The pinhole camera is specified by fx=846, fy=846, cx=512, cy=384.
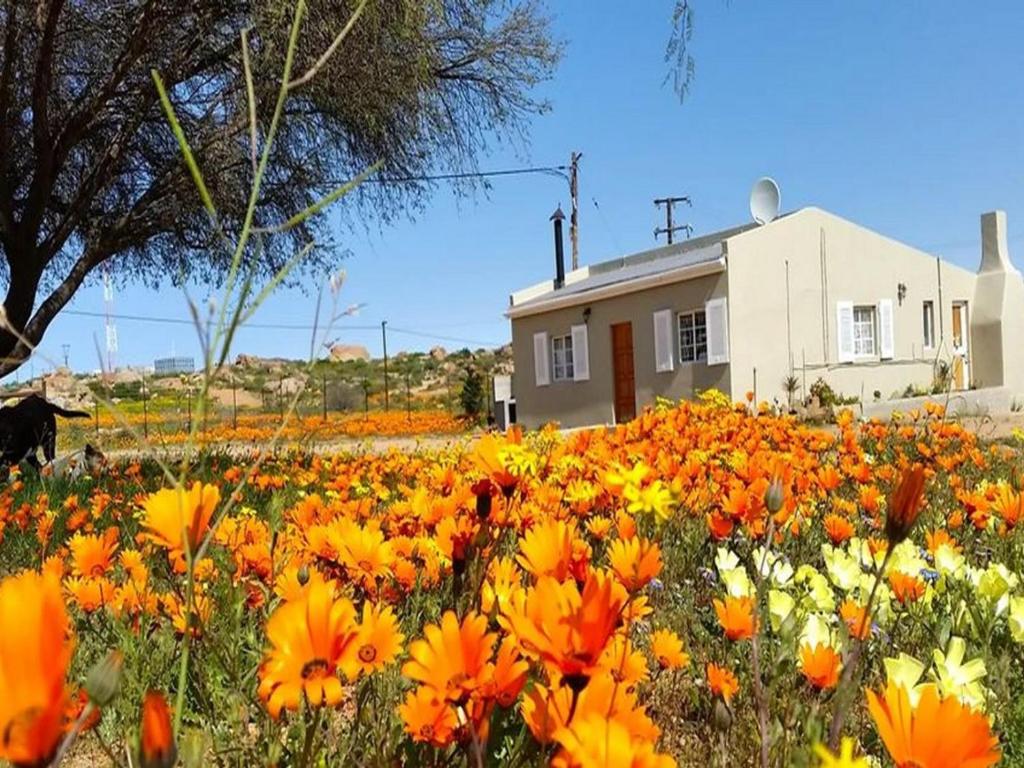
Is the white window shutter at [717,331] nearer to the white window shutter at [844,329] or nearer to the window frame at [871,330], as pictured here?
the white window shutter at [844,329]

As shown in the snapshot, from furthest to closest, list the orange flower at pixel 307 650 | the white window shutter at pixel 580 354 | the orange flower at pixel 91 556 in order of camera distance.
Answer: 1. the white window shutter at pixel 580 354
2. the orange flower at pixel 91 556
3. the orange flower at pixel 307 650

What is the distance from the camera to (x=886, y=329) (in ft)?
58.0

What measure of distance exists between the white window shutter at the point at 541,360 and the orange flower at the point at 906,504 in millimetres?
19543

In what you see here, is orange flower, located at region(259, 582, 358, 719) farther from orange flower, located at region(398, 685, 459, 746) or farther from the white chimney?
the white chimney

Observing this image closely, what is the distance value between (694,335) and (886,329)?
13.8 feet

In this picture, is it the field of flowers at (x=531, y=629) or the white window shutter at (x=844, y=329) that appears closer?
the field of flowers at (x=531, y=629)

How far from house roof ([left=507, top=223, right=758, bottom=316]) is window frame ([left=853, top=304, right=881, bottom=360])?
299 centimetres

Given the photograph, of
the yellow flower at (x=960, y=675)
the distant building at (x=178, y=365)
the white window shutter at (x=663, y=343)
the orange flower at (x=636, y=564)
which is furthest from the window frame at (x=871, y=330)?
the orange flower at (x=636, y=564)

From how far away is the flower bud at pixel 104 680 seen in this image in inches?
21.2

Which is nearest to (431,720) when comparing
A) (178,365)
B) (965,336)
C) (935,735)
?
(935,735)

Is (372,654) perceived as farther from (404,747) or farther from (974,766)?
(974,766)

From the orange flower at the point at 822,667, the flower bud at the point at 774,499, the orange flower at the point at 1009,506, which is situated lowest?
the orange flower at the point at 822,667

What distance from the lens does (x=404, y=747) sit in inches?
47.5

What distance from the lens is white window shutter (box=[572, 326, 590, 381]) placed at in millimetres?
19344
